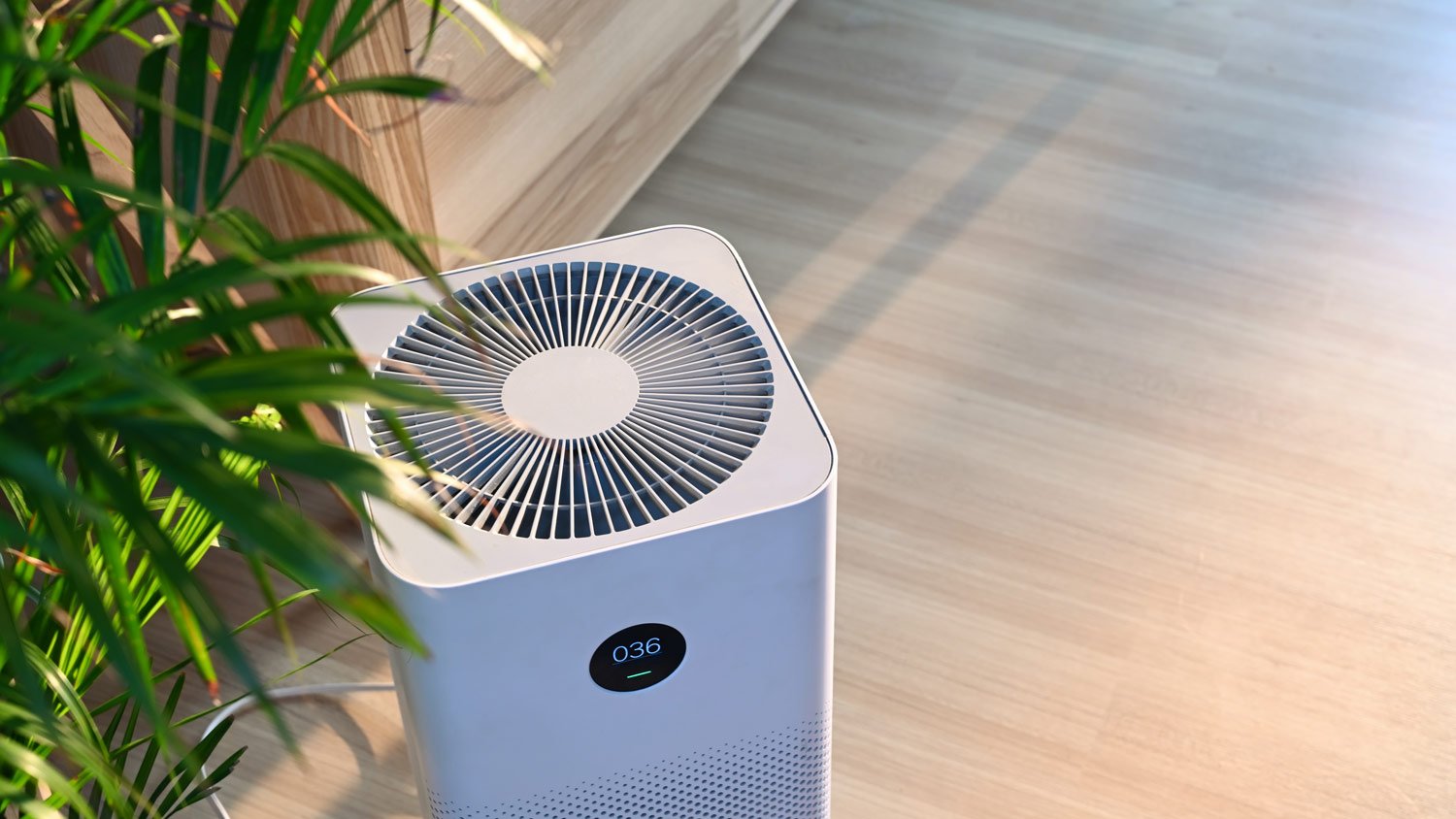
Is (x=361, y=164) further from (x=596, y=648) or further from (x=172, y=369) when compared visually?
(x=172, y=369)

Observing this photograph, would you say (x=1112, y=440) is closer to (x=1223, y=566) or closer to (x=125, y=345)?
(x=1223, y=566)

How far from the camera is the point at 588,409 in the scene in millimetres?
876

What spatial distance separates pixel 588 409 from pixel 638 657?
0.16 m

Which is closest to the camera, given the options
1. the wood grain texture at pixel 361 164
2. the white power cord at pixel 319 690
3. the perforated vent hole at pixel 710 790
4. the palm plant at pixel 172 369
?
the palm plant at pixel 172 369

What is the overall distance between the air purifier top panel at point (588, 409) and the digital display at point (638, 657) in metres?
0.08

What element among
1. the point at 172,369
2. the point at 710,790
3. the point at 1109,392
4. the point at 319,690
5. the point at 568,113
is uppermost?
the point at 172,369

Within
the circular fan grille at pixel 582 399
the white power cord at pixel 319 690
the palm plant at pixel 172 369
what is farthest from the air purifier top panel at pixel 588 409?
the white power cord at pixel 319 690

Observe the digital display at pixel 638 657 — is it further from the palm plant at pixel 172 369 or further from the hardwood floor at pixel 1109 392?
the hardwood floor at pixel 1109 392

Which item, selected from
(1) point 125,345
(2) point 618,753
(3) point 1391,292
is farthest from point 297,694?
(3) point 1391,292

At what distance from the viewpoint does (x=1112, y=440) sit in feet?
5.71

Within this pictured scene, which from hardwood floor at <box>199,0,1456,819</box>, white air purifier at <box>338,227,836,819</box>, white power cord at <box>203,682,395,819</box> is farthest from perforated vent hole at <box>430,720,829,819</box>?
white power cord at <box>203,682,395,819</box>

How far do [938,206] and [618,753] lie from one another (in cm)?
131

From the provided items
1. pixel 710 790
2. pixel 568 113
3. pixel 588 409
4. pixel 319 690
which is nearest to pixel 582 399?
pixel 588 409

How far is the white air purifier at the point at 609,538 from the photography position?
0.82 metres
